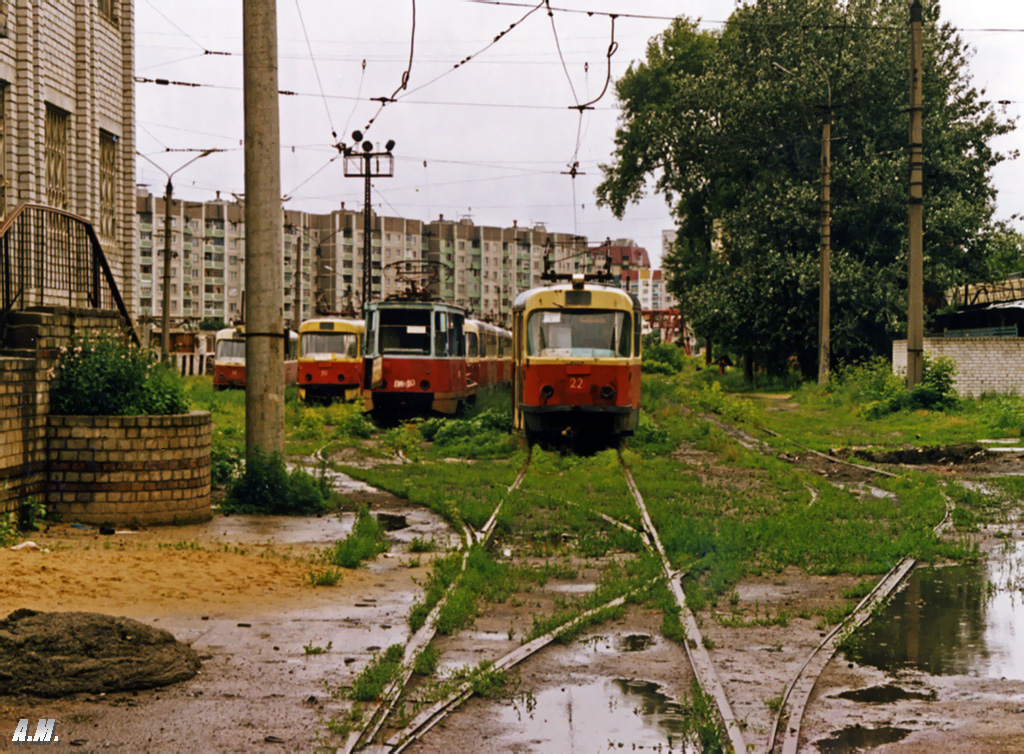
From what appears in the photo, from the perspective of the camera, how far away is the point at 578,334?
64.8 feet

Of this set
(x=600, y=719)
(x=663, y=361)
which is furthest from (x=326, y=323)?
(x=663, y=361)

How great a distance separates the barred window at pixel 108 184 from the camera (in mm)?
19969

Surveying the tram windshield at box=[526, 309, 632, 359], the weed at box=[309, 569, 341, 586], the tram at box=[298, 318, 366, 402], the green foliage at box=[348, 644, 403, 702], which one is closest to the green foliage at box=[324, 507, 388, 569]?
the weed at box=[309, 569, 341, 586]

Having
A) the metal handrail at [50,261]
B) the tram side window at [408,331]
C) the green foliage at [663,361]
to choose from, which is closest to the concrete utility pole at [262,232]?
the metal handrail at [50,261]

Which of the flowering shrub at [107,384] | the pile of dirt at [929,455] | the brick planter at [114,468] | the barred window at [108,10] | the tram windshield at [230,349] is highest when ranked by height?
the barred window at [108,10]

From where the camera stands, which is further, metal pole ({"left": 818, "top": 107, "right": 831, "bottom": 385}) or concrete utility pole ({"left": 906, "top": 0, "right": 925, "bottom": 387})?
metal pole ({"left": 818, "top": 107, "right": 831, "bottom": 385})

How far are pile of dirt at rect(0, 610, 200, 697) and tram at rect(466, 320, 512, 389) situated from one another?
2386 centimetres

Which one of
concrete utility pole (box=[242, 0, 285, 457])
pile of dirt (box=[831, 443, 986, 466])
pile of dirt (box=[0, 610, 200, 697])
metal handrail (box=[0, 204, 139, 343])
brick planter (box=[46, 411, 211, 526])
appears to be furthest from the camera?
pile of dirt (box=[831, 443, 986, 466])

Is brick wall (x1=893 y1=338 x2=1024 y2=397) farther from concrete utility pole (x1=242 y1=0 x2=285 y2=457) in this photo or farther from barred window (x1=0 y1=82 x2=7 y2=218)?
barred window (x1=0 y1=82 x2=7 y2=218)

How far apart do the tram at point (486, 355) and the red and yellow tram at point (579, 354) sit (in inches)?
414

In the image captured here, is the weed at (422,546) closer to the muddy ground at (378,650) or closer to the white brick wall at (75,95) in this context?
the muddy ground at (378,650)

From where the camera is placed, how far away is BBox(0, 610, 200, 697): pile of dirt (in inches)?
231

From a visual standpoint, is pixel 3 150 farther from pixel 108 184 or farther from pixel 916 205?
pixel 916 205

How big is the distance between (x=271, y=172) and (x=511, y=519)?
204 inches
